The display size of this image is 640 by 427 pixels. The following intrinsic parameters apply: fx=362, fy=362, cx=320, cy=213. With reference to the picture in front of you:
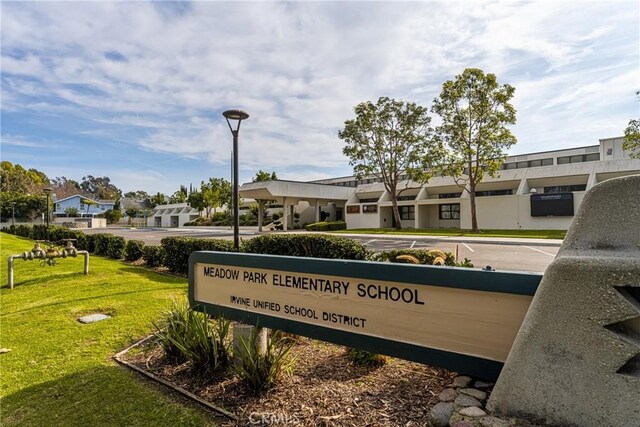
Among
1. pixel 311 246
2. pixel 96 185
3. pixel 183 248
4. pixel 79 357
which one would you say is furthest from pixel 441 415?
→ pixel 96 185

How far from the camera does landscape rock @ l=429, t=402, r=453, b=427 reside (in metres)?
2.28

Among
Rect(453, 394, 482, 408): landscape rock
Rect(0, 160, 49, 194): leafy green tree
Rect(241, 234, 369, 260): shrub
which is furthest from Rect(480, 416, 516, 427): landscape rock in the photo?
Rect(0, 160, 49, 194): leafy green tree

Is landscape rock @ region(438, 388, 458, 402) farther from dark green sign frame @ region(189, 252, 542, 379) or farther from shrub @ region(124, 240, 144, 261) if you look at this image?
shrub @ region(124, 240, 144, 261)

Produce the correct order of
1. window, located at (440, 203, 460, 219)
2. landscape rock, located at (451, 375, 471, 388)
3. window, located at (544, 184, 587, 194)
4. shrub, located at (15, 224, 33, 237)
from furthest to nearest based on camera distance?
window, located at (440, 203, 460, 219)
shrub, located at (15, 224, 33, 237)
window, located at (544, 184, 587, 194)
landscape rock, located at (451, 375, 471, 388)

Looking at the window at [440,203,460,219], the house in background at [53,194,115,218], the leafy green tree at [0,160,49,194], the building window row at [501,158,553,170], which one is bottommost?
the window at [440,203,460,219]

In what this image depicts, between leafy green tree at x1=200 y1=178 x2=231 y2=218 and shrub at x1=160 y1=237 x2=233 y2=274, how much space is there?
151 ft

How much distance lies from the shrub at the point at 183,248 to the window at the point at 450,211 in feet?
93.0

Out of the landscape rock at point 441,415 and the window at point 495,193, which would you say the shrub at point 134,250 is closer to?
the landscape rock at point 441,415

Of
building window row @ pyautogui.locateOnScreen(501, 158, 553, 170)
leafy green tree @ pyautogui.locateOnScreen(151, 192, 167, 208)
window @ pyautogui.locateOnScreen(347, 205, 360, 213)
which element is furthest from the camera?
leafy green tree @ pyautogui.locateOnScreen(151, 192, 167, 208)

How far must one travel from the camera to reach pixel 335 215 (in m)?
45.7

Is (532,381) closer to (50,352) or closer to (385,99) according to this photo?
(50,352)

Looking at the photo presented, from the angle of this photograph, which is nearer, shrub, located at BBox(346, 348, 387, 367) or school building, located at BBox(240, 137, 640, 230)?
shrub, located at BBox(346, 348, 387, 367)

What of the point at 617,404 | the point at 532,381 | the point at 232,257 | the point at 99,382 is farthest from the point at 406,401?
the point at 99,382

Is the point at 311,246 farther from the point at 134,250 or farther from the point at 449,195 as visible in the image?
the point at 449,195
